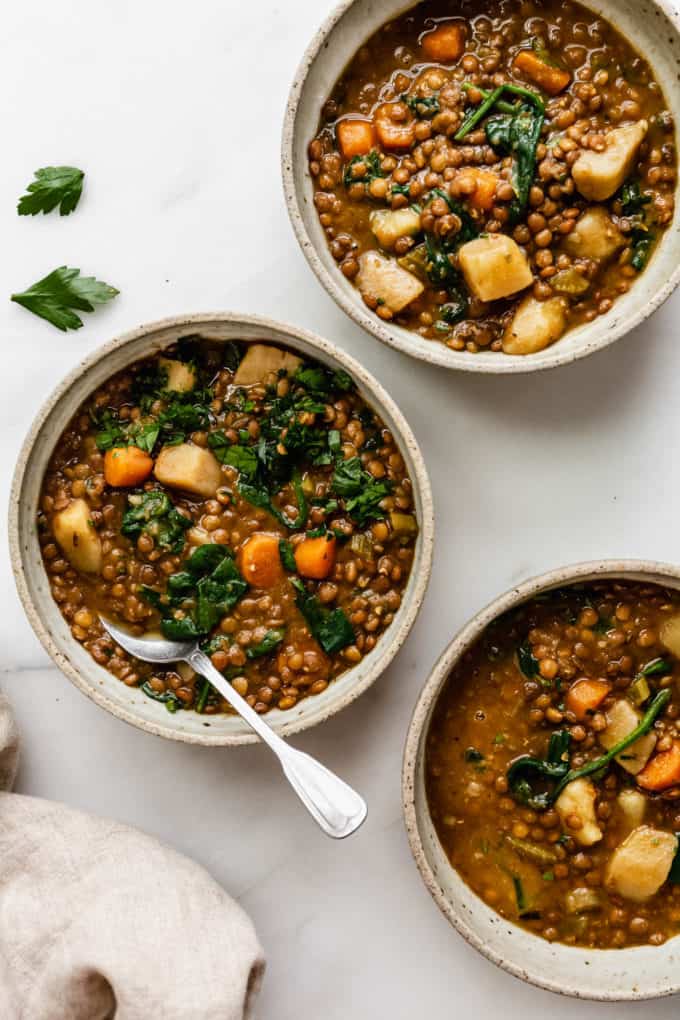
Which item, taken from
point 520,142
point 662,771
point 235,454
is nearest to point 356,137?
point 520,142

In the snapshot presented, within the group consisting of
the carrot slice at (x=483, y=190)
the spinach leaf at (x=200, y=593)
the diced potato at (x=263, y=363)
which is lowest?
the spinach leaf at (x=200, y=593)

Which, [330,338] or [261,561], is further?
[330,338]

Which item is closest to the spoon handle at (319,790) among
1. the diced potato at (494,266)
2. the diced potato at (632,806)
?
the diced potato at (632,806)

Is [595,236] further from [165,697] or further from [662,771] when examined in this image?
[165,697]

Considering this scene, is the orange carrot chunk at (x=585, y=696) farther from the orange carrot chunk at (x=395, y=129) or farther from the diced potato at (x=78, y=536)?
the orange carrot chunk at (x=395, y=129)

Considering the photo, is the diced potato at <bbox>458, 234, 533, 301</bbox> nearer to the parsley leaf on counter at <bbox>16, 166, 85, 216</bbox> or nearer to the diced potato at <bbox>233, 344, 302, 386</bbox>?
the diced potato at <bbox>233, 344, 302, 386</bbox>

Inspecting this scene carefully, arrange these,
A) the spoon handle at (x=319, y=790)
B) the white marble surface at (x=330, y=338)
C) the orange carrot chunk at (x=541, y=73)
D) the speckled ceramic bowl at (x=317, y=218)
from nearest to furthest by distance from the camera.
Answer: the spoon handle at (x=319, y=790) < the speckled ceramic bowl at (x=317, y=218) < the orange carrot chunk at (x=541, y=73) < the white marble surface at (x=330, y=338)
